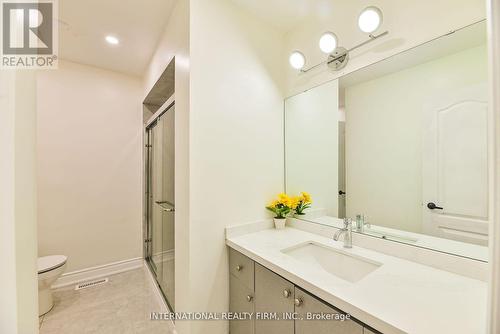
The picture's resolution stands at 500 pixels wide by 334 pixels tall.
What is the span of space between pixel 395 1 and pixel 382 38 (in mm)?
188

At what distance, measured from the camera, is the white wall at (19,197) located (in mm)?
573

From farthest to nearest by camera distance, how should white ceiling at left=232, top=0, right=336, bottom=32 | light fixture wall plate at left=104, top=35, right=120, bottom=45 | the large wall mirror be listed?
light fixture wall plate at left=104, top=35, right=120, bottom=45, white ceiling at left=232, top=0, right=336, bottom=32, the large wall mirror

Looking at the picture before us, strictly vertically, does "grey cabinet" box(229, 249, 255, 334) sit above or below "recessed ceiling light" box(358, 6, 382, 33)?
below

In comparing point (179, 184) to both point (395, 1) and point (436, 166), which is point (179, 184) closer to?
point (436, 166)

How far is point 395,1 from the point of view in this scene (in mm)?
1186

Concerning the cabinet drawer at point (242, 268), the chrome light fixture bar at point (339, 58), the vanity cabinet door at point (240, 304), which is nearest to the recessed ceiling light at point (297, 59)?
the chrome light fixture bar at point (339, 58)

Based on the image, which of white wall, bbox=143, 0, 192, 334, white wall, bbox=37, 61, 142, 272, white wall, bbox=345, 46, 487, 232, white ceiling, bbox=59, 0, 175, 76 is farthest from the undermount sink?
white wall, bbox=37, 61, 142, 272

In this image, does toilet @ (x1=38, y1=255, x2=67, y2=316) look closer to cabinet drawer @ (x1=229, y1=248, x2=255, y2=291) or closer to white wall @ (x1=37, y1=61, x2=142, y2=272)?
white wall @ (x1=37, y1=61, x2=142, y2=272)

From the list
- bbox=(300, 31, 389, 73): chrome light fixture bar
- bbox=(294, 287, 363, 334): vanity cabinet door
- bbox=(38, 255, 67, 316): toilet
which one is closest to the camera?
bbox=(294, 287, 363, 334): vanity cabinet door

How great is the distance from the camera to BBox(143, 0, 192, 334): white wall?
1354 mm

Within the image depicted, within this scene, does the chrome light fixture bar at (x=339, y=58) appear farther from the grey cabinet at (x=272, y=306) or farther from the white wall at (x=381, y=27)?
the grey cabinet at (x=272, y=306)

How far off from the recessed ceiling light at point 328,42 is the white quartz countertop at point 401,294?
134 centimetres

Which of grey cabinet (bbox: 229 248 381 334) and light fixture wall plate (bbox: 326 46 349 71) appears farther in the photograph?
light fixture wall plate (bbox: 326 46 349 71)

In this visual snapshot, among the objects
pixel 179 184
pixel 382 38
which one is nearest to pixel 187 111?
pixel 179 184
